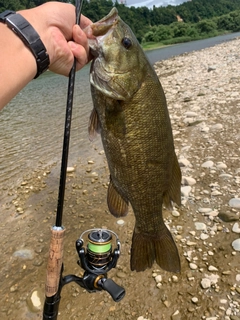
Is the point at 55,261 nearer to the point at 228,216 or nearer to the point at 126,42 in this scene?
the point at 126,42

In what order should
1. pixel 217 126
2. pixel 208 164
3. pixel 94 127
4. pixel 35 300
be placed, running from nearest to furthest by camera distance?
pixel 94 127
pixel 35 300
pixel 208 164
pixel 217 126

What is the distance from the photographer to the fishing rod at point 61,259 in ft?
6.99

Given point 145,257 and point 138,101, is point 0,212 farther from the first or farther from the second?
point 138,101

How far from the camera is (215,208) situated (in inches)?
167

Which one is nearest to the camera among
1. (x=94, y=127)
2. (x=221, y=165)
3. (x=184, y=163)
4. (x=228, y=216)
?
(x=94, y=127)

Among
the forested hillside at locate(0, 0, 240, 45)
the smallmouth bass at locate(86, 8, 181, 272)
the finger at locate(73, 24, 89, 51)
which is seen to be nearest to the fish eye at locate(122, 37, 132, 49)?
the smallmouth bass at locate(86, 8, 181, 272)

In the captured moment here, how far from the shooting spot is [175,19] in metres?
85.6

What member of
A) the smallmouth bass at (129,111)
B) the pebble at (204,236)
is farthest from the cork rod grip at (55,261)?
the pebble at (204,236)

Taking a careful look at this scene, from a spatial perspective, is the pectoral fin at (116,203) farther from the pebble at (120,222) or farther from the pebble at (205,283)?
the pebble at (120,222)

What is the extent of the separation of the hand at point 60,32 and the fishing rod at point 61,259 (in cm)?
7

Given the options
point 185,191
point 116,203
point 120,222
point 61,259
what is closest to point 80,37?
point 116,203

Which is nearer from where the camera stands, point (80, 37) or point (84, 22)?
point (80, 37)

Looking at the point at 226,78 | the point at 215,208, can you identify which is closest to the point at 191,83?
the point at 226,78

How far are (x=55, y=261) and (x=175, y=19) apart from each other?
91719 millimetres
